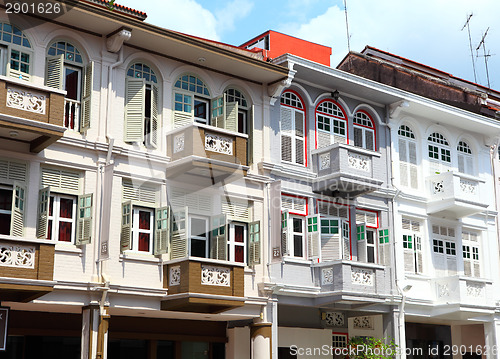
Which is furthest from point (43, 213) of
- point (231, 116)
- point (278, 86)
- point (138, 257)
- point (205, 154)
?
point (278, 86)

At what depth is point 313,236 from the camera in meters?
21.9

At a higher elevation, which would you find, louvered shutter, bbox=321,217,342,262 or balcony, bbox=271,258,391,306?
louvered shutter, bbox=321,217,342,262

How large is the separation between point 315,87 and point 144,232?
7.63m

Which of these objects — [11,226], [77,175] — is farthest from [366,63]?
[11,226]

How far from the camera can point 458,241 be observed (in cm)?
2603

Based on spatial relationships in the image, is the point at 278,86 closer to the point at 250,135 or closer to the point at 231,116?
the point at 250,135

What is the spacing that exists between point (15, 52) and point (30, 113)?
6.49ft

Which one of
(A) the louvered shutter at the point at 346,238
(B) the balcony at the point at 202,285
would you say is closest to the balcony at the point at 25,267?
(B) the balcony at the point at 202,285

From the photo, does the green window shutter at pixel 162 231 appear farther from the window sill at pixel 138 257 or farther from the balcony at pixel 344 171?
the balcony at pixel 344 171

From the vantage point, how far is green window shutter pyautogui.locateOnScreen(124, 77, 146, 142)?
742 inches

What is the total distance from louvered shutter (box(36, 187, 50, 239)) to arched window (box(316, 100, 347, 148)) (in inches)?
360

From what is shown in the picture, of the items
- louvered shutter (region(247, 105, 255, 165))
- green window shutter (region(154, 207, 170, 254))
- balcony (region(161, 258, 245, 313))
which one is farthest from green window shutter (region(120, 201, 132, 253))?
louvered shutter (region(247, 105, 255, 165))

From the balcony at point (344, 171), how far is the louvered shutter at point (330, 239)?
0.97 meters

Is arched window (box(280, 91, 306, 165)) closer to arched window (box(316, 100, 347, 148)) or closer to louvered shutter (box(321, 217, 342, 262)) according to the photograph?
arched window (box(316, 100, 347, 148))
